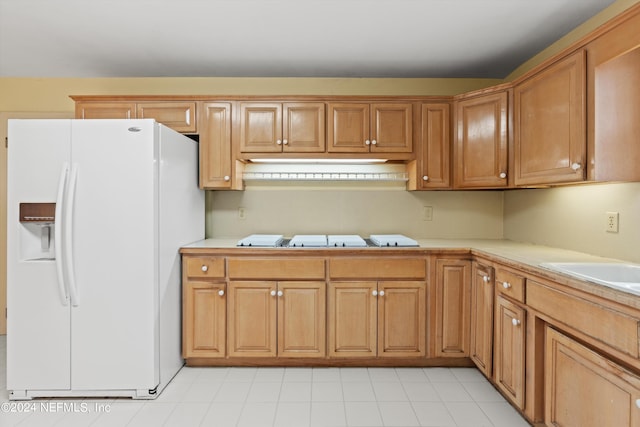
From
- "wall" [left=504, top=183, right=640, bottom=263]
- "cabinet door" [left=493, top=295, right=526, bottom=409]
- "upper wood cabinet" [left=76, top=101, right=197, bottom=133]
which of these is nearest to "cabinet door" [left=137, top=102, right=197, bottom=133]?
"upper wood cabinet" [left=76, top=101, right=197, bottom=133]

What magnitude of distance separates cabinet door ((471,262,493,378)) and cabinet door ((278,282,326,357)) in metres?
1.06

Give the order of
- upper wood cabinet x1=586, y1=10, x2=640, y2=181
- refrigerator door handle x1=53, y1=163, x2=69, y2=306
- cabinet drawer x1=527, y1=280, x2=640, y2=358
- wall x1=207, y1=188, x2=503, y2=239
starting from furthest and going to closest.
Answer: wall x1=207, y1=188, x2=503, y2=239, refrigerator door handle x1=53, y1=163, x2=69, y2=306, upper wood cabinet x1=586, y1=10, x2=640, y2=181, cabinet drawer x1=527, y1=280, x2=640, y2=358

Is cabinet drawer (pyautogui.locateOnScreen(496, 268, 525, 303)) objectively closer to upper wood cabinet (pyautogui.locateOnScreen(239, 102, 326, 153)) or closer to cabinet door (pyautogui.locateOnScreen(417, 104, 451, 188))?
cabinet door (pyautogui.locateOnScreen(417, 104, 451, 188))

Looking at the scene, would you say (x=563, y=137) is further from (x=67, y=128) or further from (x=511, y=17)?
(x=67, y=128)

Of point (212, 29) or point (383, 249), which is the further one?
point (383, 249)

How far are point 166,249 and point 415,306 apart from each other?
1.79m

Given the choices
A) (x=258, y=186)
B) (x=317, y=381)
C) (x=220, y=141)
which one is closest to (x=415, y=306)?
(x=317, y=381)

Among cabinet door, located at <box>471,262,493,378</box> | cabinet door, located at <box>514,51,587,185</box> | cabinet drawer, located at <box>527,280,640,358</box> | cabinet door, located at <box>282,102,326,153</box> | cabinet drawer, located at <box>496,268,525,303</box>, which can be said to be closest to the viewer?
cabinet drawer, located at <box>527,280,640,358</box>

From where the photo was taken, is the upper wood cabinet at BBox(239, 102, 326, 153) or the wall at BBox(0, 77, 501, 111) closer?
the upper wood cabinet at BBox(239, 102, 326, 153)

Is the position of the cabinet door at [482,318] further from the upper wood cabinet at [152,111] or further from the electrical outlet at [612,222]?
the upper wood cabinet at [152,111]

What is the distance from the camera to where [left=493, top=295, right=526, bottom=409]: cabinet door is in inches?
77.1

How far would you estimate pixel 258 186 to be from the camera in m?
3.30

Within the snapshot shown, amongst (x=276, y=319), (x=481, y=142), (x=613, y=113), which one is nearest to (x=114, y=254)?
Result: (x=276, y=319)

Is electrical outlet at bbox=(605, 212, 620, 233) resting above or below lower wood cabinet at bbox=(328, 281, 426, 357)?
above
